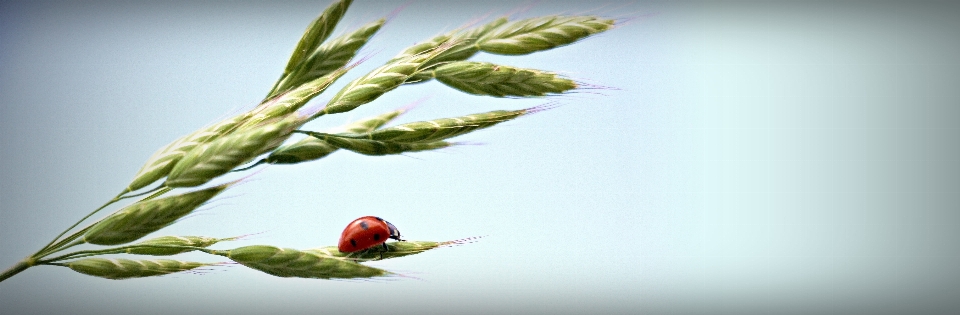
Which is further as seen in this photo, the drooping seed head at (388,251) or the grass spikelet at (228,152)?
the drooping seed head at (388,251)

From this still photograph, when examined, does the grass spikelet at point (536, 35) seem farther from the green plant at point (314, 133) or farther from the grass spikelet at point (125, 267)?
the grass spikelet at point (125, 267)

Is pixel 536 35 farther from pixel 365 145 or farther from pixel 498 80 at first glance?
pixel 365 145

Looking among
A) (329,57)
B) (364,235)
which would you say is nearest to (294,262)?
(364,235)

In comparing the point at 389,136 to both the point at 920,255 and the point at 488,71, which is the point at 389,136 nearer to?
the point at 488,71

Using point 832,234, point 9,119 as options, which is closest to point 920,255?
point 832,234

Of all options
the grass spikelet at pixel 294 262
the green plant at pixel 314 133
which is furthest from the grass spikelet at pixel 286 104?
the grass spikelet at pixel 294 262

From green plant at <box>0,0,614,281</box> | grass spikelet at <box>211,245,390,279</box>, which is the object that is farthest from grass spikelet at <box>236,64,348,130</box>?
grass spikelet at <box>211,245,390,279</box>

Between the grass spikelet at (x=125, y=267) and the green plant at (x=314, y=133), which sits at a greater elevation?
the green plant at (x=314, y=133)
